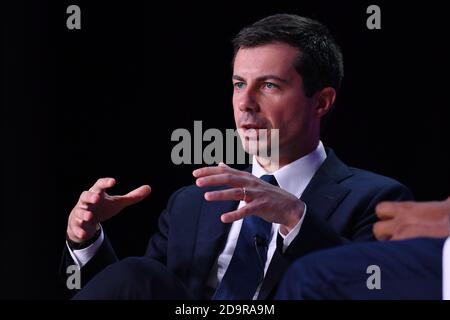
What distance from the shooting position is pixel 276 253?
1.75 metres

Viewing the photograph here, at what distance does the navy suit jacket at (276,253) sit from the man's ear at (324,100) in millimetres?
115

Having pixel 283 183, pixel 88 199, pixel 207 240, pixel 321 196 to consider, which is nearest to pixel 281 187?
pixel 283 183

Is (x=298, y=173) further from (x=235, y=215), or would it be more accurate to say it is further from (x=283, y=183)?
(x=235, y=215)

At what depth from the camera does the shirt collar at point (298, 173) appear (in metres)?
2.00

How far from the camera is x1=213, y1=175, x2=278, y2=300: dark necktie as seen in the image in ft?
5.95

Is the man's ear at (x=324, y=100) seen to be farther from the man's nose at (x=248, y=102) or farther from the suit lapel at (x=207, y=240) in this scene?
the suit lapel at (x=207, y=240)

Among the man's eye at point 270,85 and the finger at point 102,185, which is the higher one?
the man's eye at point 270,85

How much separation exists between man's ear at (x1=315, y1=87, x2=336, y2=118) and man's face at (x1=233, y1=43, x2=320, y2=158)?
64mm

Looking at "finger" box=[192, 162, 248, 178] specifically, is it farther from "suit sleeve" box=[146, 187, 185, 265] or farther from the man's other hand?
"suit sleeve" box=[146, 187, 185, 265]

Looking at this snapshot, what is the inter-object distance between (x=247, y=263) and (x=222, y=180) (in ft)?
1.11

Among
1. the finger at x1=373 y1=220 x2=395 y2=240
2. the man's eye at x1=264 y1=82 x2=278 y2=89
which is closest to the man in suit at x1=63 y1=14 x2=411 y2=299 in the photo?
the man's eye at x1=264 y1=82 x2=278 y2=89

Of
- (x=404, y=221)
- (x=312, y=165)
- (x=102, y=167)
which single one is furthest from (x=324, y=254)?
(x=102, y=167)

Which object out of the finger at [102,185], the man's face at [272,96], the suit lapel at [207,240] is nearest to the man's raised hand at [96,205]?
the finger at [102,185]

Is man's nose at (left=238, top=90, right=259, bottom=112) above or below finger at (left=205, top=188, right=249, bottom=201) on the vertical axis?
above
